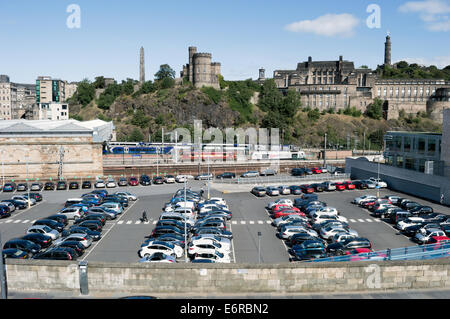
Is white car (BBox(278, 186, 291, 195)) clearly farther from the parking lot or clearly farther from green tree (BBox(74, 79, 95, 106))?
green tree (BBox(74, 79, 95, 106))

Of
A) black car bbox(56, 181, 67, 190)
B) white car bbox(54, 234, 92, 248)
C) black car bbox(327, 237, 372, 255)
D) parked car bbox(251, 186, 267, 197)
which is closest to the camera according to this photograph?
black car bbox(327, 237, 372, 255)

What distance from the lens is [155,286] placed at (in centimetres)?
1487

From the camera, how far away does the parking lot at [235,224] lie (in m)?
22.0

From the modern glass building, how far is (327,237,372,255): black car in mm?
18355

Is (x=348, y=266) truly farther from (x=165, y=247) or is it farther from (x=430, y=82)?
(x=430, y=82)

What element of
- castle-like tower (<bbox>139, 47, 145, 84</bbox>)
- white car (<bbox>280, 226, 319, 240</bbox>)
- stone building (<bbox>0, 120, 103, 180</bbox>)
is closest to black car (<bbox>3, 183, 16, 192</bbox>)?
stone building (<bbox>0, 120, 103, 180</bbox>)

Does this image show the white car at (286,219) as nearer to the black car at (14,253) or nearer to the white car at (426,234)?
the white car at (426,234)

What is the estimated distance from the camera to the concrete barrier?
1477 centimetres

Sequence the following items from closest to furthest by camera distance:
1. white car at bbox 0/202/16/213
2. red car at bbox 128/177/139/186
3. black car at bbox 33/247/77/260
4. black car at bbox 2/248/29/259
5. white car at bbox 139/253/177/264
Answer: white car at bbox 139/253/177/264, black car at bbox 33/247/77/260, black car at bbox 2/248/29/259, white car at bbox 0/202/16/213, red car at bbox 128/177/139/186

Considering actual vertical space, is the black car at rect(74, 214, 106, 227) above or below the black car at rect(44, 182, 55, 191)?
below

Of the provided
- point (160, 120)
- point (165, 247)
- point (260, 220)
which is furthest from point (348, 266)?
point (160, 120)

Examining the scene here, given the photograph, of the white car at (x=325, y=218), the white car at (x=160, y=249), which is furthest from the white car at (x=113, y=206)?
the white car at (x=325, y=218)
